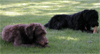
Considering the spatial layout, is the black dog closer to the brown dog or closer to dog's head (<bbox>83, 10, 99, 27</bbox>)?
dog's head (<bbox>83, 10, 99, 27</bbox>)

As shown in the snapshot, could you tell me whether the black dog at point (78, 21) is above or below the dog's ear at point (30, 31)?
below

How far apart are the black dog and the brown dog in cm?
327

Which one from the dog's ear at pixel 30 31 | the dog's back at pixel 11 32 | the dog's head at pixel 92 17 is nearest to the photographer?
the dog's ear at pixel 30 31

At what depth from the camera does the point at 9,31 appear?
5.77 m

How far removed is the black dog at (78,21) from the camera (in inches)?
316

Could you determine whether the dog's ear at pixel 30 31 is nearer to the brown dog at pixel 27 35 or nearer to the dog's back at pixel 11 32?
the brown dog at pixel 27 35

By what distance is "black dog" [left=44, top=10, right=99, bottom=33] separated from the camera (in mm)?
8031

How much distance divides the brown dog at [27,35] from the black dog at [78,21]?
10.7ft

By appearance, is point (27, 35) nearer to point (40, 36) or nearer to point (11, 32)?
point (40, 36)

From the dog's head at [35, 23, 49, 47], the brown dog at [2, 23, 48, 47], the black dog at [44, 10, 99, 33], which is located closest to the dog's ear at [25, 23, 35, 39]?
the brown dog at [2, 23, 48, 47]

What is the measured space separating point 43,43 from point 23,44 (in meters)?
0.69

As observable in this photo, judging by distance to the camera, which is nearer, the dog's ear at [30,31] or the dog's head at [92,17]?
the dog's ear at [30,31]

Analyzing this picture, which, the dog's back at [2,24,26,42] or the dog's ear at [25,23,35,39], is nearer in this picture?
the dog's ear at [25,23,35,39]

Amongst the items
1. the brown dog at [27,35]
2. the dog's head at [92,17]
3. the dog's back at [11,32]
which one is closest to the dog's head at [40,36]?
the brown dog at [27,35]
